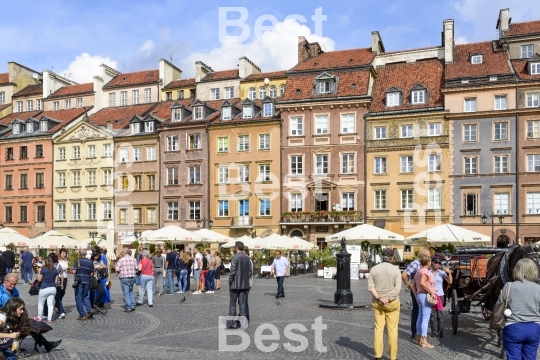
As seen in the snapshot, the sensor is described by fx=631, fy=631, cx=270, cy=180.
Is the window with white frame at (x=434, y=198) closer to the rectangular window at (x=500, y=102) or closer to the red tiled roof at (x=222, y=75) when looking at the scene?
the rectangular window at (x=500, y=102)

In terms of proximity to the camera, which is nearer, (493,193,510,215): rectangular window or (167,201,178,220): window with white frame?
(493,193,510,215): rectangular window

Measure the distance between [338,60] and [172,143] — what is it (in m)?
13.9

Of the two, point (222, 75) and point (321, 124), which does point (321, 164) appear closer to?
point (321, 124)

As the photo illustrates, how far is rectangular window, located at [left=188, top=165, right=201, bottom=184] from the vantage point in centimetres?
4688

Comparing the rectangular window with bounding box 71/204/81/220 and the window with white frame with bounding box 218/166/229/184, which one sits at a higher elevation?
the window with white frame with bounding box 218/166/229/184

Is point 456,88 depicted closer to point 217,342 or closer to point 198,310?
point 198,310

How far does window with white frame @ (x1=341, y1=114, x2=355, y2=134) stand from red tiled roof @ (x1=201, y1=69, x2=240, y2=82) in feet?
38.2

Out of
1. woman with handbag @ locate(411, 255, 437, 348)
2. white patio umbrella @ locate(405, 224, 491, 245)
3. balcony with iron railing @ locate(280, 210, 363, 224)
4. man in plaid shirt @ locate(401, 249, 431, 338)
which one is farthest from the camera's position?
balcony with iron railing @ locate(280, 210, 363, 224)

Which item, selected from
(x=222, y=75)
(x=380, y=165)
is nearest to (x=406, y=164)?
(x=380, y=165)

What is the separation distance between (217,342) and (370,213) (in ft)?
105

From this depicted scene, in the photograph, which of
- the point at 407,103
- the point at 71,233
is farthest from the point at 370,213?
the point at 71,233

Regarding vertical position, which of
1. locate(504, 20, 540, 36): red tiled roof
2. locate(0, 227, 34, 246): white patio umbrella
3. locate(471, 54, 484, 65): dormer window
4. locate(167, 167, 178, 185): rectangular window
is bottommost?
locate(0, 227, 34, 246): white patio umbrella

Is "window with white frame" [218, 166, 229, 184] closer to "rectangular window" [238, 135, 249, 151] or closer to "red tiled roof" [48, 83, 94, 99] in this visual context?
"rectangular window" [238, 135, 249, 151]

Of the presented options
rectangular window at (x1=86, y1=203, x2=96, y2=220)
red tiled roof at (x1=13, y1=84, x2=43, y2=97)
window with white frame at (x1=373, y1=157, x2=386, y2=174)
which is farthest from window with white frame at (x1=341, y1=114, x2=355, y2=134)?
red tiled roof at (x1=13, y1=84, x2=43, y2=97)
